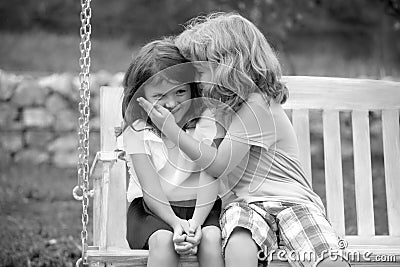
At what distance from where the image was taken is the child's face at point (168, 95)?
101 inches

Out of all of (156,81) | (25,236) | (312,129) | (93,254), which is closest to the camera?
(93,254)

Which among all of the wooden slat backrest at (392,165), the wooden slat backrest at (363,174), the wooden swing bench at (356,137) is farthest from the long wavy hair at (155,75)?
the wooden slat backrest at (392,165)

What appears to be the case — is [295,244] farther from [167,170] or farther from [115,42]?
[115,42]

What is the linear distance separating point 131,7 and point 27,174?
8.80 ft

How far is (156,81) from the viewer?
2564 mm

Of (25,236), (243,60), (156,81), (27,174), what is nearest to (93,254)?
(156,81)

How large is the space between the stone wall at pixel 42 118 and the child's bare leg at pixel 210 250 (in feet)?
13.8

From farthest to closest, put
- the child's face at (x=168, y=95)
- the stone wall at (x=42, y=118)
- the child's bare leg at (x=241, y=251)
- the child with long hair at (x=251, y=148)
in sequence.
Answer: the stone wall at (x=42, y=118)
the child's face at (x=168, y=95)
the child with long hair at (x=251, y=148)
the child's bare leg at (x=241, y=251)

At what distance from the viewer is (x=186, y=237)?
2.36 metres

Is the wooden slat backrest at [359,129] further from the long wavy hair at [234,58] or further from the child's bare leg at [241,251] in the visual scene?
the child's bare leg at [241,251]

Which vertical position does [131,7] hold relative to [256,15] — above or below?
above

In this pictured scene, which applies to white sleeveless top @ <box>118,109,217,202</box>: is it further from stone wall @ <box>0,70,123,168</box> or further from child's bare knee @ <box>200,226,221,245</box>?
stone wall @ <box>0,70,123,168</box>

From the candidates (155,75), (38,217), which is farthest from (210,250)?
(38,217)

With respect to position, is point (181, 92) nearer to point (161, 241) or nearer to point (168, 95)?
point (168, 95)
